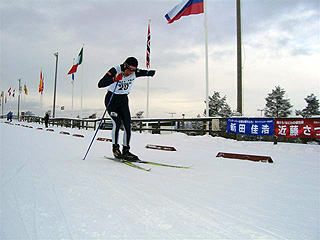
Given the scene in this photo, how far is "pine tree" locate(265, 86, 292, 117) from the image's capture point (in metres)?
45.3

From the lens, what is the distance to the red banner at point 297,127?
6.02 metres

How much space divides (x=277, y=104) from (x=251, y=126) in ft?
149

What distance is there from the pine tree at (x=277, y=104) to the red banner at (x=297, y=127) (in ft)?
143

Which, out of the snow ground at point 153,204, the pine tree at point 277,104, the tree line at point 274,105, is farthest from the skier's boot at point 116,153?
the pine tree at point 277,104

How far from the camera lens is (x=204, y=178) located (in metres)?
2.63

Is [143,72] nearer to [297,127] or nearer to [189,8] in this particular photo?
[297,127]

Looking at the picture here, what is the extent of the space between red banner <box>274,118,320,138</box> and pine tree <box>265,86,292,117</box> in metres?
43.5

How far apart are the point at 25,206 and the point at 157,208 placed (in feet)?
3.19

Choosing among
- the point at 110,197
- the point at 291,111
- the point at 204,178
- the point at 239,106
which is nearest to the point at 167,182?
the point at 204,178

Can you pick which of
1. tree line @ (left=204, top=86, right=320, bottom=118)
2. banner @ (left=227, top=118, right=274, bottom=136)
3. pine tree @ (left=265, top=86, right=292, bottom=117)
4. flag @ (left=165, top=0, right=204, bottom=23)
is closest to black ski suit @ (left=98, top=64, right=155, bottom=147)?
banner @ (left=227, top=118, right=274, bottom=136)

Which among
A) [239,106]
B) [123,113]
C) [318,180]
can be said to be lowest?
[318,180]

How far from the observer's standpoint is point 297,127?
6332 millimetres

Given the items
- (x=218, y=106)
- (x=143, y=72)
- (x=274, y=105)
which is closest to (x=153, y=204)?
(x=143, y=72)

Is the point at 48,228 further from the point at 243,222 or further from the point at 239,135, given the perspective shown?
the point at 239,135
